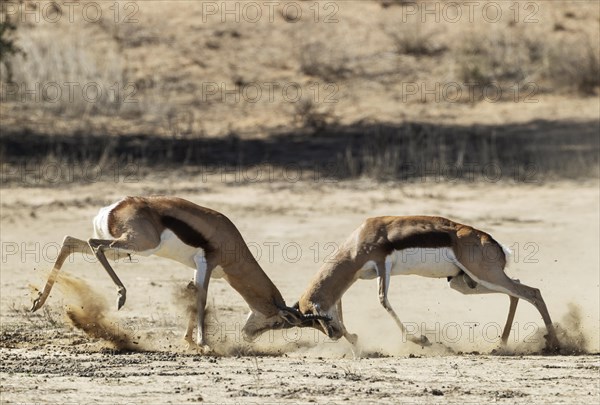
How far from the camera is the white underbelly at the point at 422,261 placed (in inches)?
466

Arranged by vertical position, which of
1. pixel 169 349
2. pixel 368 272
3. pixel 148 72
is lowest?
pixel 169 349

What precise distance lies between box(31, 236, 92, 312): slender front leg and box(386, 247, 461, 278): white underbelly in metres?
2.98

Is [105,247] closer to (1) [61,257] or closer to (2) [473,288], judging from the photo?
(1) [61,257]

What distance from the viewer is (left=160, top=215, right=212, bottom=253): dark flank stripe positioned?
11.8m

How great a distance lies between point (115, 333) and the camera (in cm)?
1184

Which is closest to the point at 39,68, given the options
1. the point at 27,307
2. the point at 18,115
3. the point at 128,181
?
the point at 18,115

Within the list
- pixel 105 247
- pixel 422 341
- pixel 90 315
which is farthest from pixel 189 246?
pixel 422 341

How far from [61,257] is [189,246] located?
1.23 m

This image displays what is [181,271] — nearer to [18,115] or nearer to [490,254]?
[490,254]

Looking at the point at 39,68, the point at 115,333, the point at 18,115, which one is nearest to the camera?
the point at 115,333

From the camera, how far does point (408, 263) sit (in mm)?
11898

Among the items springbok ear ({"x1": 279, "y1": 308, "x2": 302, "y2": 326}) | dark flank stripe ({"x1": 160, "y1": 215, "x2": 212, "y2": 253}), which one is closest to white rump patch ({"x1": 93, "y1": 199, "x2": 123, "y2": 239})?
dark flank stripe ({"x1": 160, "y1": 215, "x2": 212, "y2": 253})

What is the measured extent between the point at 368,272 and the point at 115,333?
2.51 meters

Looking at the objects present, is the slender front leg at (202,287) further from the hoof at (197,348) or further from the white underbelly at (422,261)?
the white underbelly at (422,261)
